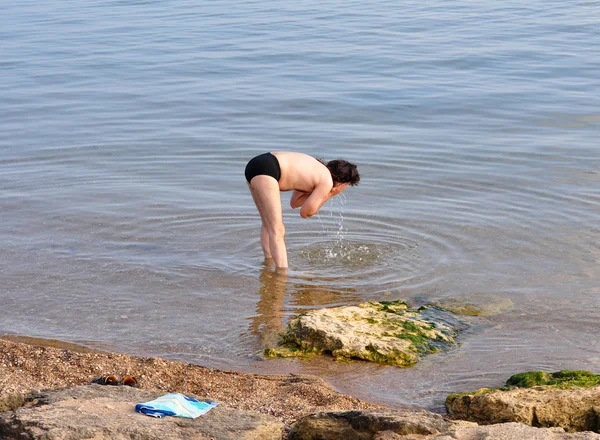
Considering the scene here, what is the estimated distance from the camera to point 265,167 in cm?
785

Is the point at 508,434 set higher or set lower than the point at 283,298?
higher

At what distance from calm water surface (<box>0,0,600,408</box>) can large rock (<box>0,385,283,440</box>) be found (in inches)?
65.0

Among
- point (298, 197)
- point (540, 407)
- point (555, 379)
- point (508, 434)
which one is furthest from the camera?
point (298, 197)

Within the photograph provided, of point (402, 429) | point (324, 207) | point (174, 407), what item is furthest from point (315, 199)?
point (402, 429)

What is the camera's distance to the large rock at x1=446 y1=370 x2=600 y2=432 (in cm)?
452

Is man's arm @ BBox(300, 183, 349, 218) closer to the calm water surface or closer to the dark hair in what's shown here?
the dark hair

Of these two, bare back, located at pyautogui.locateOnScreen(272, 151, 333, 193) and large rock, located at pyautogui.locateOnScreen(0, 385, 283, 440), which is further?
bare back, located at pyautogui.locateOnScreen(272, 151, 333, 193)

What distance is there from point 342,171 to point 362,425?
4129 millimetres

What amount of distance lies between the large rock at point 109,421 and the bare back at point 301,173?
3.83m

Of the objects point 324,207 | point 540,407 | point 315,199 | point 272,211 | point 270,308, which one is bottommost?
point 270,308

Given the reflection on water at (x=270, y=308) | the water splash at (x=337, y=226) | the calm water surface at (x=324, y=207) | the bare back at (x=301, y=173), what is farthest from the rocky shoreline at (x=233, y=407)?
the water splash at (x=337, y=226)

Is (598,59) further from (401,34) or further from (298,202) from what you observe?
(298,202)

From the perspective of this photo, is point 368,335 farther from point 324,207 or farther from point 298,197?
point 324,207

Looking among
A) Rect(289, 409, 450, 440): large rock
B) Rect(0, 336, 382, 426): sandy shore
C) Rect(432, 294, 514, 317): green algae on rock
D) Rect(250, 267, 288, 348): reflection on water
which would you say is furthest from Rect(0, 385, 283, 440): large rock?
Rect(432, 294, 514, 317): green algae on rock
